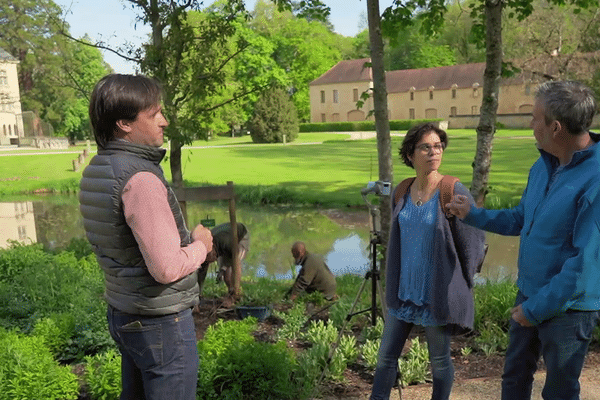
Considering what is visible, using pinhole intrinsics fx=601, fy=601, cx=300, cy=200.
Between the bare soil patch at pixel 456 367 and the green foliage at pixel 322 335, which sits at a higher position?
the green foliage at pixel 322 335

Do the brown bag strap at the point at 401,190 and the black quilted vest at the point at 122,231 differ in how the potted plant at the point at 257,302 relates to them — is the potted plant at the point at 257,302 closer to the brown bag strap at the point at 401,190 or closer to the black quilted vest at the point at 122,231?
the brown bag strap at the point at 401,190

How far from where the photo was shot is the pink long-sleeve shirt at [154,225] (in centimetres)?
216

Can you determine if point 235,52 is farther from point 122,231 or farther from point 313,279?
point 122,231

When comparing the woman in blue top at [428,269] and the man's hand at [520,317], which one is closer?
the man's hand at [520,317]

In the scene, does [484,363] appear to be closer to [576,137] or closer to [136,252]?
[576,137]

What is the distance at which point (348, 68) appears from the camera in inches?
2936

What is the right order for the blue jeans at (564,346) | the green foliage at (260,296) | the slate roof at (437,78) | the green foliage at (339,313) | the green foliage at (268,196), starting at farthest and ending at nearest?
the slate roof at (437,78), the green foliage at (268,196), the green foliage at (260,296), the green foliage at (339,313), the blue jeans at (564,346)

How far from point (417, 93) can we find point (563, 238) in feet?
231

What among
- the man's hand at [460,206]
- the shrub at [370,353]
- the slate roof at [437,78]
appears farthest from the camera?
the slate roof at [437,78]

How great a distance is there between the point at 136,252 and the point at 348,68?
74.5 meters

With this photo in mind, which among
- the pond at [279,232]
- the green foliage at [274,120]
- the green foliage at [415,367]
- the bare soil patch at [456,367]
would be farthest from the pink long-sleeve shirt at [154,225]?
the green foliage at [274,120]

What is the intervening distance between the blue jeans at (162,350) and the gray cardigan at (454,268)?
148 centimetres

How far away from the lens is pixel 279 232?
1503 centimetres

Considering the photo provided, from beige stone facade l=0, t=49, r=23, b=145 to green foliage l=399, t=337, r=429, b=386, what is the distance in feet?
190
